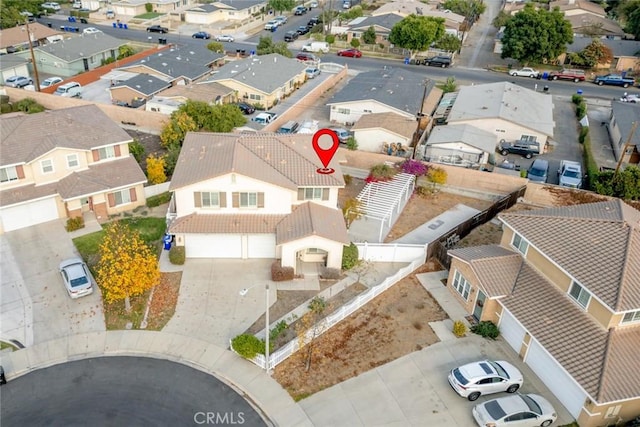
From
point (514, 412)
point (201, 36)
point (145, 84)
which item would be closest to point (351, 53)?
point (201, 36)

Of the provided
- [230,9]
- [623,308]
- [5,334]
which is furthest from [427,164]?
[230,9]

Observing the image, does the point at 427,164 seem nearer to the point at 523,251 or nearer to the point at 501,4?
the point at 523,251

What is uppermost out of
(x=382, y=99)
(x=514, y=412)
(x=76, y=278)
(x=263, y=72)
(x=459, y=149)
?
(x=263, y=72)

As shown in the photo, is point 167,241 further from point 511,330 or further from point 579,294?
point 579,294

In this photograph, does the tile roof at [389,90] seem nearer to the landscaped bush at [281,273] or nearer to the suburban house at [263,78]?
the suburban house at [263,78]

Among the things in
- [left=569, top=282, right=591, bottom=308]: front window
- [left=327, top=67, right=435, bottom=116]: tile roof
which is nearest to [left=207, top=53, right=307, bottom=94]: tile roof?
[left=327, top=67, right=435, bottom=116]: tile roof

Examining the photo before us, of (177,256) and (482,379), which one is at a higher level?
(177,256)
